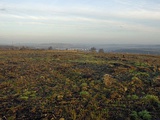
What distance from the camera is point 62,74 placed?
18625 mm

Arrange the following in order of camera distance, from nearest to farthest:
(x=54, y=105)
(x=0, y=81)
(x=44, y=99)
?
(x=54, y=105) < (x=44, y=99) < (x=0, y=81)

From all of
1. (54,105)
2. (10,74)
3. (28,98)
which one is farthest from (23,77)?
(54,105)

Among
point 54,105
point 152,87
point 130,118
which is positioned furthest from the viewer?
point 152,87

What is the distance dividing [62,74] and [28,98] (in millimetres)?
6407

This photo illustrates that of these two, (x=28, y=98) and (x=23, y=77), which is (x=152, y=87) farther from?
(x=23, y=77)

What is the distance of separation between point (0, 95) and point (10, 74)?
532 centimetres

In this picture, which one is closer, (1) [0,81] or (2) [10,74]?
(1) [0,81]

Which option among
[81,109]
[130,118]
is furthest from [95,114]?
[130,118]

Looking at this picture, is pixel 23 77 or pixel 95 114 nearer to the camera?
pixel 95 114

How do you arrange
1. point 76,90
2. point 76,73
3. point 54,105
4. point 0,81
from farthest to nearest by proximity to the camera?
point 76,73 < point 0,81 < point 76,90 < point 54,105

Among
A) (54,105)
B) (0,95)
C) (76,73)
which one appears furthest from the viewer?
(76,73)

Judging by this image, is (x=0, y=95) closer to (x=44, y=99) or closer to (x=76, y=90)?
(x=44, y=99)

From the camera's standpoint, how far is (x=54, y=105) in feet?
37.4

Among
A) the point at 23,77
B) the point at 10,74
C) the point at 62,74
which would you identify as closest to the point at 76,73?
the point at 62,74
